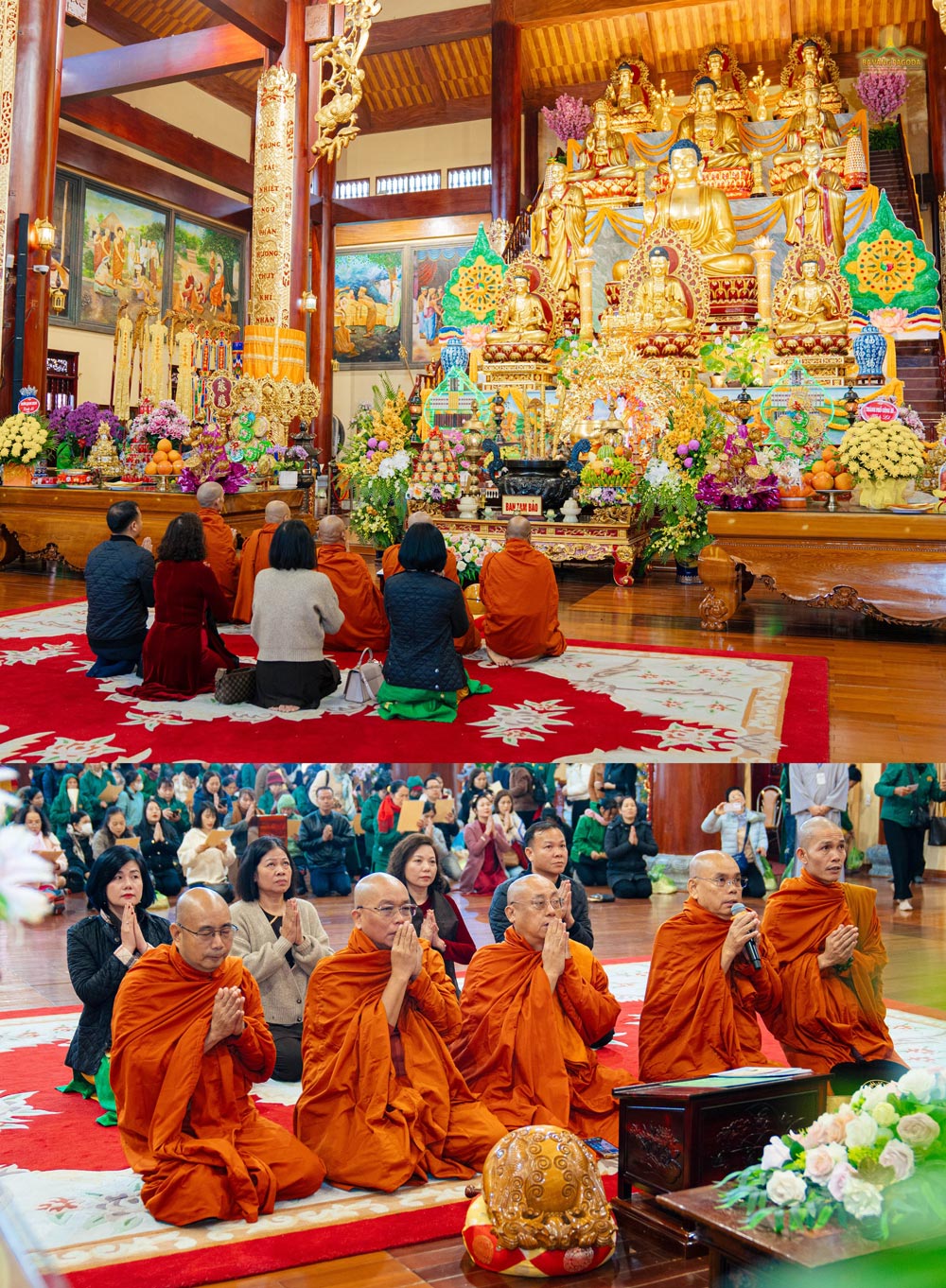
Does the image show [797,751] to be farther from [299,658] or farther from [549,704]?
[299,658]

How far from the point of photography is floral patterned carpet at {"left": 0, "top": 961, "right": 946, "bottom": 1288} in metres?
2.58

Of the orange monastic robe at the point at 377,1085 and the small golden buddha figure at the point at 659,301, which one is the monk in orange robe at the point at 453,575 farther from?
the small golden buddha figure at the point at 659,301

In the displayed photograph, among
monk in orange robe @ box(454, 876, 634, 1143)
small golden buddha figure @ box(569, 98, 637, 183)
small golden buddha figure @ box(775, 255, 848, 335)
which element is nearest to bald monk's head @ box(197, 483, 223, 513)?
monk in orange robe @ box(454, 876, 634, 1143)

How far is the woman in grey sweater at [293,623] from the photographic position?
5.36 meters

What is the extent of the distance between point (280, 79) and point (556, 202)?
14.0 ft

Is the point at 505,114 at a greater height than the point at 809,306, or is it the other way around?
the point at 505,114

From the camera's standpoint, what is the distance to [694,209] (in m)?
15.9

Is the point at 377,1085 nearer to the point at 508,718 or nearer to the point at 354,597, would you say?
the point at 508,718

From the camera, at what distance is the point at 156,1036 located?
2.88 meters

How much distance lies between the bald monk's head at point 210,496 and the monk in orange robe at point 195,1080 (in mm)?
4600

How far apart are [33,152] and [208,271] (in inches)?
320

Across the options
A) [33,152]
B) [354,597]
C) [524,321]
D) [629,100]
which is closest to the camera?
[354,597]

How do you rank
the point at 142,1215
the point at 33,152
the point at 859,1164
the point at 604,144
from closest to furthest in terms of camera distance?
the point at 859,1164 < the point at 142,1215 < the point at 33,152 < the point at 604,144

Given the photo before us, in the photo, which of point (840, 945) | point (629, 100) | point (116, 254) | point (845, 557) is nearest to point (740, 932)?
point (840, 945)
